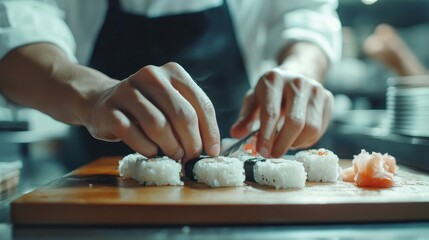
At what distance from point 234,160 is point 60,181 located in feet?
1.35

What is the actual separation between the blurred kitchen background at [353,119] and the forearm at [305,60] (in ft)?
1.04

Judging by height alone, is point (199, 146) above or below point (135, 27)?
below

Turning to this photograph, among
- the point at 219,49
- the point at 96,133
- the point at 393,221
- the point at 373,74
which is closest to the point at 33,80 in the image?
the point at 96,133

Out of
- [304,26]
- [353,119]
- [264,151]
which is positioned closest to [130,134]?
[264,151]

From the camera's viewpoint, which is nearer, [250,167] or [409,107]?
[250,167]

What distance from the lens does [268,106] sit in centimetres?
149

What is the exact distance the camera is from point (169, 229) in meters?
0.91

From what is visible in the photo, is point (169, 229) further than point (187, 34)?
No

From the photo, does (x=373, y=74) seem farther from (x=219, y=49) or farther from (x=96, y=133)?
(x=96, y=133)

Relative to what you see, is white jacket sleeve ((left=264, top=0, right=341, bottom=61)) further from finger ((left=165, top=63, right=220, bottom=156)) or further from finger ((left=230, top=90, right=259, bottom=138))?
finger ((left=165, top=63, right=220, bottom=156))

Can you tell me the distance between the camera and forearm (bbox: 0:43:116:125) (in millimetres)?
1263

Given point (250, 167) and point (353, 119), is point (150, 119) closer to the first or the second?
point (250, 167)

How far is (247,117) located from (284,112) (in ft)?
0.46

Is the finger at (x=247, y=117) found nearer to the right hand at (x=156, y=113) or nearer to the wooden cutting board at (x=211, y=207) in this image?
the right hand at (x=156, y=113)
